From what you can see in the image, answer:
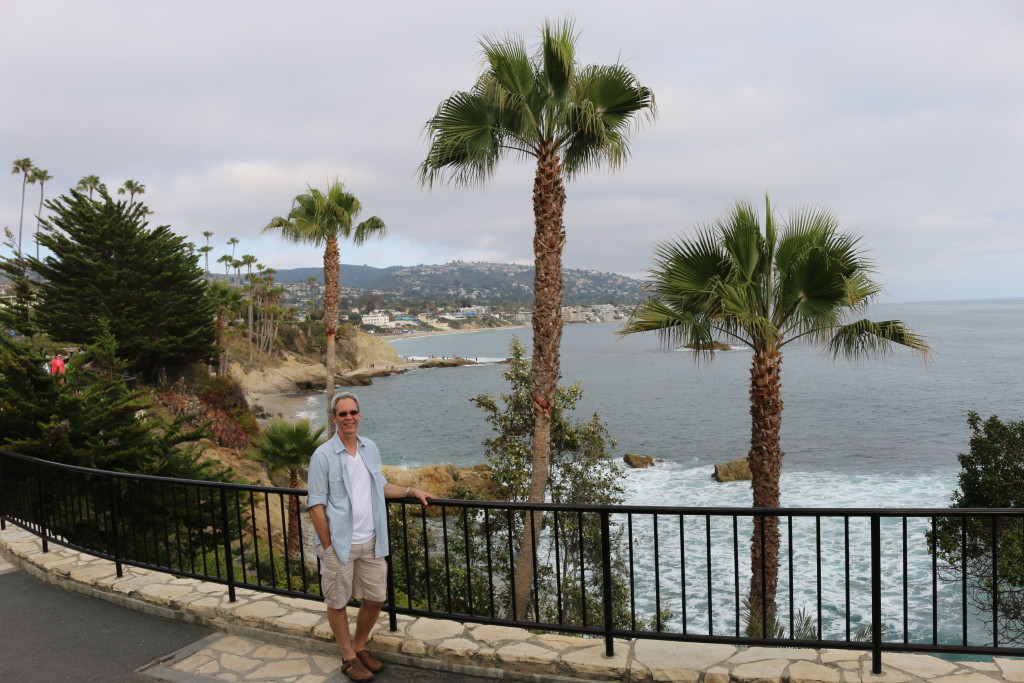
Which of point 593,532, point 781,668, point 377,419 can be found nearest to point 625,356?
point 377,419

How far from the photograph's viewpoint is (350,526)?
3.83m

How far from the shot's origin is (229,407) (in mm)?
35562

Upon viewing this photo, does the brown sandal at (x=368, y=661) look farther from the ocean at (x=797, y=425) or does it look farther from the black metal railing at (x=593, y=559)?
the ocean at (x=797, y=425)

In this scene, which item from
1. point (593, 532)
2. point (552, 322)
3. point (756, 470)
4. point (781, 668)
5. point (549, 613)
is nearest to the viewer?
point (781, 668)

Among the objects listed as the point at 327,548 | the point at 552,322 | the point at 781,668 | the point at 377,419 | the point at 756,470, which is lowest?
the point at 377,419

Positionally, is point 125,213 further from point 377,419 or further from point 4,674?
point 4,674

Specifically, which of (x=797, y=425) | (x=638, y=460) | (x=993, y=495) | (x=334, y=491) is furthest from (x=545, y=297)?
(x=797, y=425)

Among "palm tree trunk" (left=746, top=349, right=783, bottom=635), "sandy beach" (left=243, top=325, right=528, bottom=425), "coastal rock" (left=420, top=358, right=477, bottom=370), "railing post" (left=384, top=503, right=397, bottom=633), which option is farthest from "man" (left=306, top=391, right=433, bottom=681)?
"coastal rock" (left=420, top=358, right=477, bottom=370)

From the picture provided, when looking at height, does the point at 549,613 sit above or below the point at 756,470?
below

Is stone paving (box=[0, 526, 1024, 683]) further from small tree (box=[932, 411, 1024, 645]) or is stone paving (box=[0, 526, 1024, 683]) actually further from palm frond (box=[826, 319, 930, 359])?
small tree (box=[932, 411, 1024, 645])

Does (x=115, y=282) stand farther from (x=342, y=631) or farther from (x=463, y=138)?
(x=342, y=631)

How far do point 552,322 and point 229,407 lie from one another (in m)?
28.6

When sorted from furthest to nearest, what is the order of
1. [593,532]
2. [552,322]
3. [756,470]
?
1. [593,532]
2. [552,322]
3. [756,470]

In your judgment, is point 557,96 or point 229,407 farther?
point 229,407
